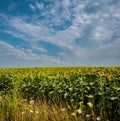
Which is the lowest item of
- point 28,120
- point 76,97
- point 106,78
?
point 28,120

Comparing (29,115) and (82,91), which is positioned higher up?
(82,91)

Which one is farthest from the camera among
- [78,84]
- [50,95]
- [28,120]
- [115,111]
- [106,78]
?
[50,95]

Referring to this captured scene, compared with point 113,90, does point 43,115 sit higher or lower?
lower

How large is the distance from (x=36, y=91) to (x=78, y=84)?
254 cm

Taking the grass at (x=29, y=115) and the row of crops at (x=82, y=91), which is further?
the grass at (x=29, y=115)

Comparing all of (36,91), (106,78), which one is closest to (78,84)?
(106,78)

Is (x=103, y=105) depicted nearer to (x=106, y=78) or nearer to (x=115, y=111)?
(x=115, y=111)

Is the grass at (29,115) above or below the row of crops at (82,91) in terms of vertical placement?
below

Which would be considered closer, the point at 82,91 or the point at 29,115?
the point at 29,115

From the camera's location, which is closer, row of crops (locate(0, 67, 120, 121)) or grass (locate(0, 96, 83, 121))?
row of crops (locate(0, 67, 120, 121))

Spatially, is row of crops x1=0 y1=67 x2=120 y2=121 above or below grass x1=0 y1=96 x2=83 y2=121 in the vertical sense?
above

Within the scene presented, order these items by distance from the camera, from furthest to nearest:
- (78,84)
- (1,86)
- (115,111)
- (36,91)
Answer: (1,86), (36,91), (78,84), (115,111)

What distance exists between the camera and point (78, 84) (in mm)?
7324

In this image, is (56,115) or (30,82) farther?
(30,82)
